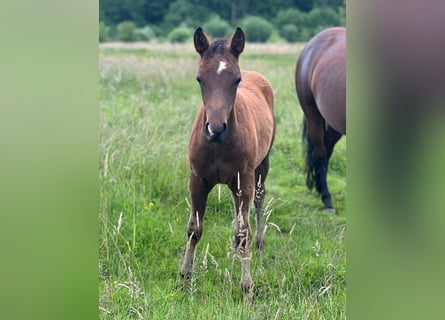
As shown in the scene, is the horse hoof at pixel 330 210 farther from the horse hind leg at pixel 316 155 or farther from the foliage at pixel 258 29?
the foliage at pixel 258 29

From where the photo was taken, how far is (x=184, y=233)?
427 cm

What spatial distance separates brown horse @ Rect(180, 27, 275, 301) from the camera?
3.23m

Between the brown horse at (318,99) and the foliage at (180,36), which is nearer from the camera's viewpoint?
the brown horse at (318,99)

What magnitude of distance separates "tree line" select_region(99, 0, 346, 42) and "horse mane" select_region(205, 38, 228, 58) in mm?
18990

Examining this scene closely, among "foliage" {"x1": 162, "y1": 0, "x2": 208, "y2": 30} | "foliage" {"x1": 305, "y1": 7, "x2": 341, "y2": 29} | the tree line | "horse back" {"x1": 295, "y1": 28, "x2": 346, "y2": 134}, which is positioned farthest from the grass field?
"foliage" {"x1": 162, "y1": 0, "x2": 208, "y2": 30}

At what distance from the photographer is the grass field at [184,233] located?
2.99m

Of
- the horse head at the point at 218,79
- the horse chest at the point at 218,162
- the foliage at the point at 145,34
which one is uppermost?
the horse head at the point at 218,79

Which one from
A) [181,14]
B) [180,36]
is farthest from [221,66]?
[181,14]

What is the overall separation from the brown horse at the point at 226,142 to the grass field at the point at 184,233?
0.19 m

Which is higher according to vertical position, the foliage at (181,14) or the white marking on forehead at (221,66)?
the white marking on forehead at (221,66)

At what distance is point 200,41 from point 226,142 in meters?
0.64


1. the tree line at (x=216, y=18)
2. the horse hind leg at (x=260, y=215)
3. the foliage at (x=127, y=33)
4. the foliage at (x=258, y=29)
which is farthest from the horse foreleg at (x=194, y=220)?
the foliage at (x=258, y=29)
